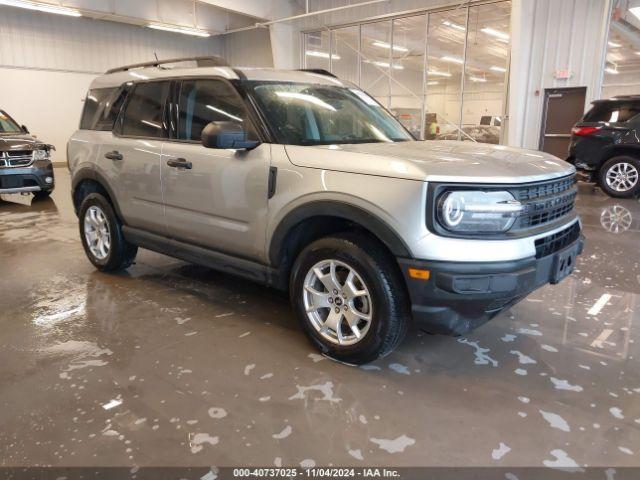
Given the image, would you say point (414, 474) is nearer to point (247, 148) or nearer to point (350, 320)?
point (350, 320)

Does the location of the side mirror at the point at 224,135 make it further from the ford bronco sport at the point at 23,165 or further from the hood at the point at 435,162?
the ford bronco sport at the point at 23,165

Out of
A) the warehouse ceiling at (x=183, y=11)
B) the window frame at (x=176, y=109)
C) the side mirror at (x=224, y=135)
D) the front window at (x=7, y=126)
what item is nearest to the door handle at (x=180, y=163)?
the window frame at (x=176, y=109)

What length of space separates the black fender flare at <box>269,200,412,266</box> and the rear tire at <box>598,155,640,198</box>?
8117 millimetres

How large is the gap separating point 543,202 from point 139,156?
286cm

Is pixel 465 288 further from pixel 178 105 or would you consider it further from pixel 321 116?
pixel 178 105

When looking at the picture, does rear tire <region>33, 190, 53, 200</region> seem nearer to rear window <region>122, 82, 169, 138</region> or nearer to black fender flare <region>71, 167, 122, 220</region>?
black fender flare <region>71, 167, 122, 220</region>

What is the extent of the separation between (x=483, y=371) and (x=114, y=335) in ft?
7.57

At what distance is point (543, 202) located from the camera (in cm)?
248

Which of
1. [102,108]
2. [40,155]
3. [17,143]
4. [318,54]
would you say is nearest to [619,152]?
[102,108]

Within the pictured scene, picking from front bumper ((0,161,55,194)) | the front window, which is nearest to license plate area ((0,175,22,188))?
front bumper ((0,161,55,194))

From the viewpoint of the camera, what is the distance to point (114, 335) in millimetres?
3115

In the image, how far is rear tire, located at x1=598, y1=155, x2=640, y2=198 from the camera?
28.0 ft

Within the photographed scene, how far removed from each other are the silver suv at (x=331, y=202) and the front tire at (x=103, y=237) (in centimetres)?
5

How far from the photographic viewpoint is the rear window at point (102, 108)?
4.08 meters
